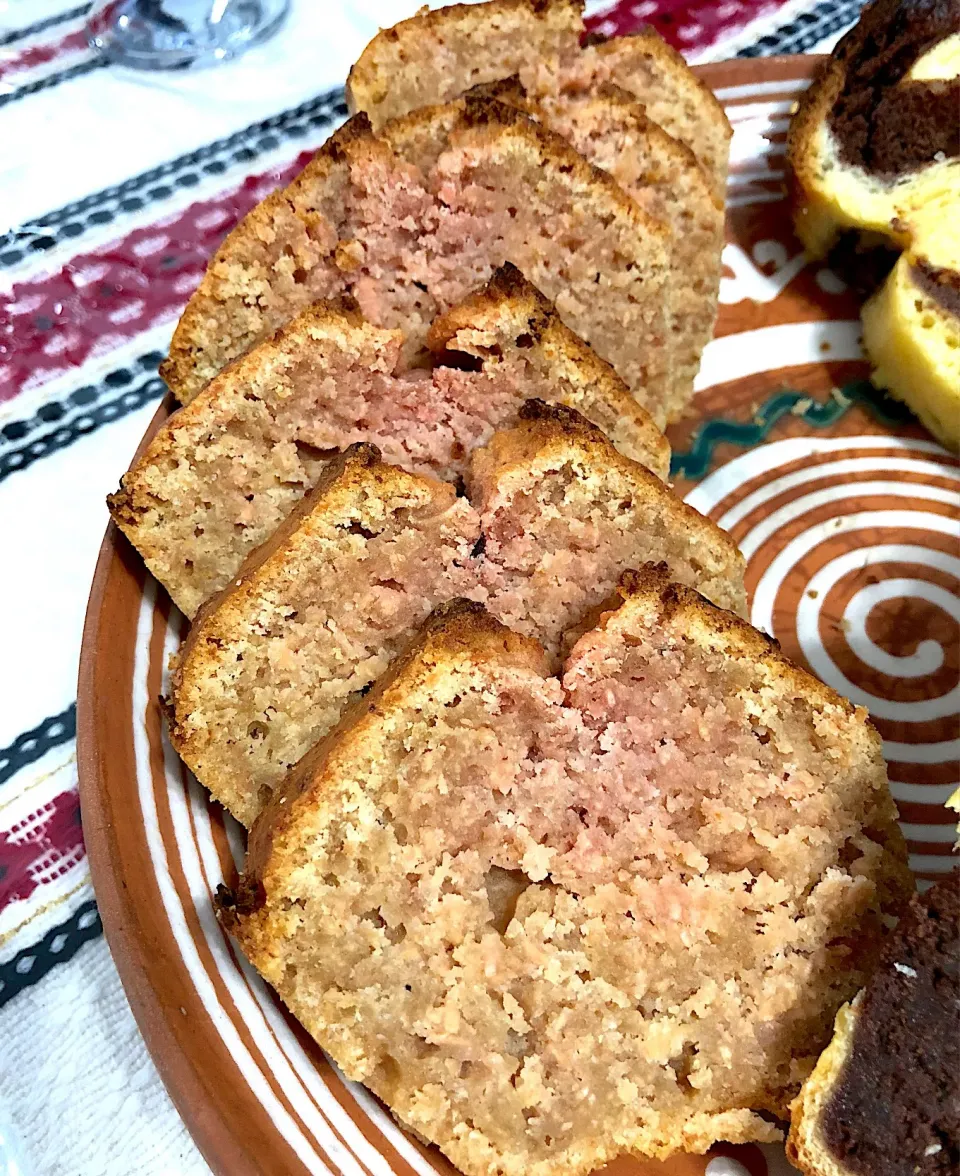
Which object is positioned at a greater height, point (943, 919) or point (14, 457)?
point (14, 457)

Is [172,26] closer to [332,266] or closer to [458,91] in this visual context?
[458,91]

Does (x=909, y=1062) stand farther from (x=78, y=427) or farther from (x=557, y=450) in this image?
(x=78, y=427)

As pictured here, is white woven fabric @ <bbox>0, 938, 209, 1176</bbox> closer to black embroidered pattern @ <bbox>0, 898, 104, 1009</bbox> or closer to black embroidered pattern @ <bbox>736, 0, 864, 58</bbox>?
black embroidered pattern @ <bbox>0, 898, 104, 1009</bbox>

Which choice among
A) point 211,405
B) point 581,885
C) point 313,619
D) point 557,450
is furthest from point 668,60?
point 581,885

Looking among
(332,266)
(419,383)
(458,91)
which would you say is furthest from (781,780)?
(458,91)

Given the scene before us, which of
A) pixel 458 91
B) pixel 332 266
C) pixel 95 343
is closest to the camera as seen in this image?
pixel 332 266

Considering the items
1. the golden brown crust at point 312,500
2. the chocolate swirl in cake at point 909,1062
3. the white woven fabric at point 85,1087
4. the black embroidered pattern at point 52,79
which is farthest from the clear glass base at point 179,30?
the chocolate swirl in cake at point 909,1062

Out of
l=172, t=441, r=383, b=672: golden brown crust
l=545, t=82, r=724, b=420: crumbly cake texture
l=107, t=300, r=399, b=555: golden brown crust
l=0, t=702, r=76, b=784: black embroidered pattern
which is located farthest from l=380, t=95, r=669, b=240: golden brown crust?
l=0, t=702, r=76, b=784: black embroidered pattern

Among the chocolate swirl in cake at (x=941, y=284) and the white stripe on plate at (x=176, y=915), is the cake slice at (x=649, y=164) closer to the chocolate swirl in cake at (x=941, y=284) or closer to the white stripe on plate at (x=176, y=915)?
the chocolate swirl in cake at (x=941, y=284)
